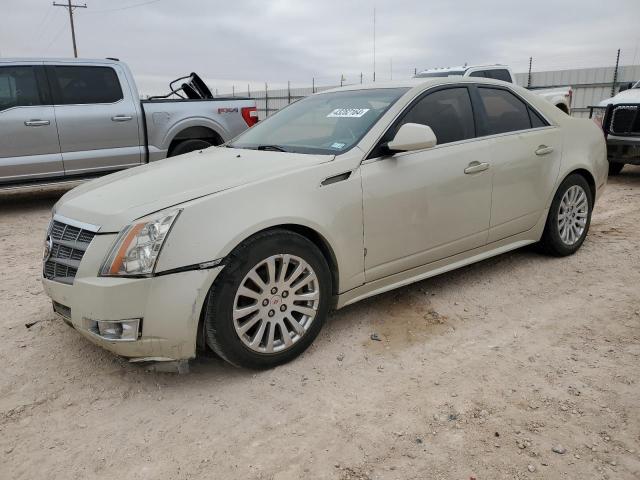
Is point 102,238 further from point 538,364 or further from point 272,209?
point 538,364

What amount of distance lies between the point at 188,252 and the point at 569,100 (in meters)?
11.7

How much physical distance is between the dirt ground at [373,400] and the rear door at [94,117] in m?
3.54

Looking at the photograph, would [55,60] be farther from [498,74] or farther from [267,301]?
[498,74]

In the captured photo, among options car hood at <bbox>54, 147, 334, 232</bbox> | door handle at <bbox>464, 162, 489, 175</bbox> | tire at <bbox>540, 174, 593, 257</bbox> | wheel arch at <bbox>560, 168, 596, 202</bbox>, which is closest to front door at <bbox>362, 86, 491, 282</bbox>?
door handle at <bbox>464, 162, 489, 175</bbox>

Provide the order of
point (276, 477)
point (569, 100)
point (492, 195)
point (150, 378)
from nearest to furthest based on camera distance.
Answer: point (276, 477)
point (150, 378)
point (492, 195)
point (569, 100)

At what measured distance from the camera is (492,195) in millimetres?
3939

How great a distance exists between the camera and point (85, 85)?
722cm

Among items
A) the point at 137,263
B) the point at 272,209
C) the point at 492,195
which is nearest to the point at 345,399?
the point at 272,209

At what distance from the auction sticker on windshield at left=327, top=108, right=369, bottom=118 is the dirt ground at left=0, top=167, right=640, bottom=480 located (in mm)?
1375

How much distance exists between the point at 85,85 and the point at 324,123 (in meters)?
4.91

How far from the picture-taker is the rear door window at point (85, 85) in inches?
277

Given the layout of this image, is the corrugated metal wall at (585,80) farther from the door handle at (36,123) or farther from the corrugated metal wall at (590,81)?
the door handle at (36,123)

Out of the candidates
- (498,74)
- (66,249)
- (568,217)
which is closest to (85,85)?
(66,249)

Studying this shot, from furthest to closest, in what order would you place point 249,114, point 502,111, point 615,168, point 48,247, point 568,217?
point 615,168, point 249,114, point 568,217, point 502,111, point 48,247
